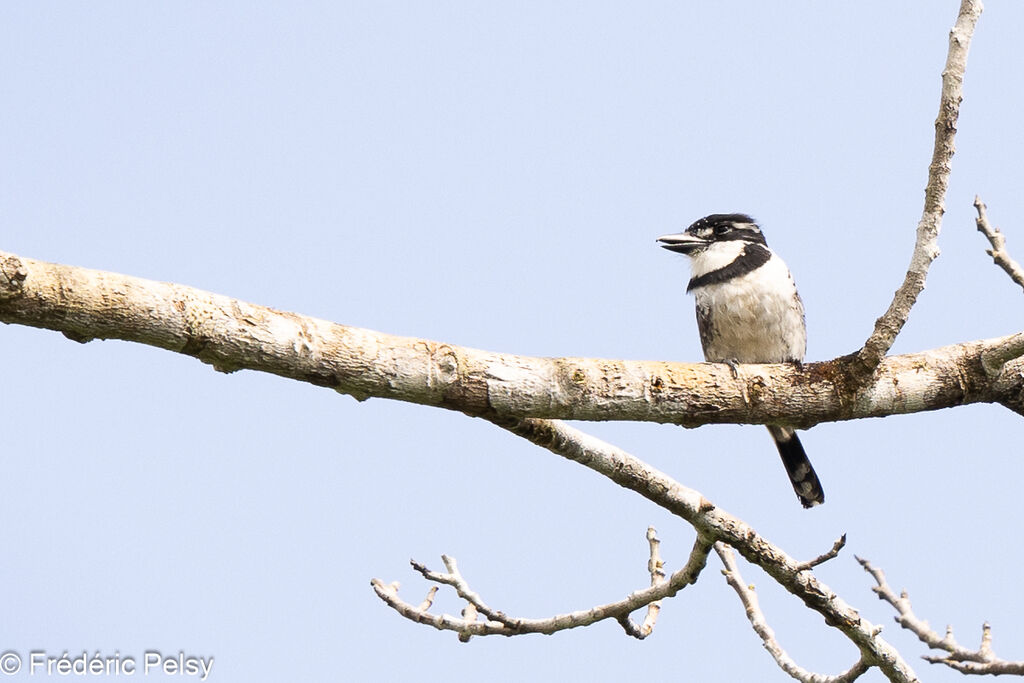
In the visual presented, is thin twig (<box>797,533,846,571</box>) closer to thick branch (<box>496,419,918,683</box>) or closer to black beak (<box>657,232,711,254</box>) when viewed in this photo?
thick branch (<box>496,419,918,683</box>)

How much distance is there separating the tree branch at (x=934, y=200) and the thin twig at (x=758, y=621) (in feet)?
3.01

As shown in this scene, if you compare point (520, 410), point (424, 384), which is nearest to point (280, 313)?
point (424, 384)

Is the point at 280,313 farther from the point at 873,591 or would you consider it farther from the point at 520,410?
the point at 873,591

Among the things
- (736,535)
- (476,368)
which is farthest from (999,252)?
(476,368)

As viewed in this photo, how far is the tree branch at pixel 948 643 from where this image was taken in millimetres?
3473

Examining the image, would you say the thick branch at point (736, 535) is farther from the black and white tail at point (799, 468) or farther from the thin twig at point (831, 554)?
the black and white tail at point (799, 468)

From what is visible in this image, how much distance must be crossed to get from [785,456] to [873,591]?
0.92 m

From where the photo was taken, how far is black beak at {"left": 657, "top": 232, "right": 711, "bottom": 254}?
5.06m

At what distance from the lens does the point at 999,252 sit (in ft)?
11.0

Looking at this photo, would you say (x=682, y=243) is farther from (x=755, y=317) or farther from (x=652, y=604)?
(x=652, y=604)

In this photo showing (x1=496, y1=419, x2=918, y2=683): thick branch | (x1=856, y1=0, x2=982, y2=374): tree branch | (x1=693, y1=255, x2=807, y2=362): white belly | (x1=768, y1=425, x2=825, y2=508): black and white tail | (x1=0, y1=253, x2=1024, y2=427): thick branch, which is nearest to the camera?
(x1=0, y1=253, x2=1024, y2=427): thick branch

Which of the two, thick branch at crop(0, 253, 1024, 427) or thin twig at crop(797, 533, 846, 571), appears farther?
thin twig at crop(797, 533, 846, 571)

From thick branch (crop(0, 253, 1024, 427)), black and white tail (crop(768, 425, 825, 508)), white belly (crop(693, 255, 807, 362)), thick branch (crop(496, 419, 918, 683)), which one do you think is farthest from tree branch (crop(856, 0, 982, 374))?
black and white tail (crop(768, 425, 825, 508))

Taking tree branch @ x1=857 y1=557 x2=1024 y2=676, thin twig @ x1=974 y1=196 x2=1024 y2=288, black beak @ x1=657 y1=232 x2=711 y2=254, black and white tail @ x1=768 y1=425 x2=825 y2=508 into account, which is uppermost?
black beak @ x1=657 y1=232 x2=711 y2=254
